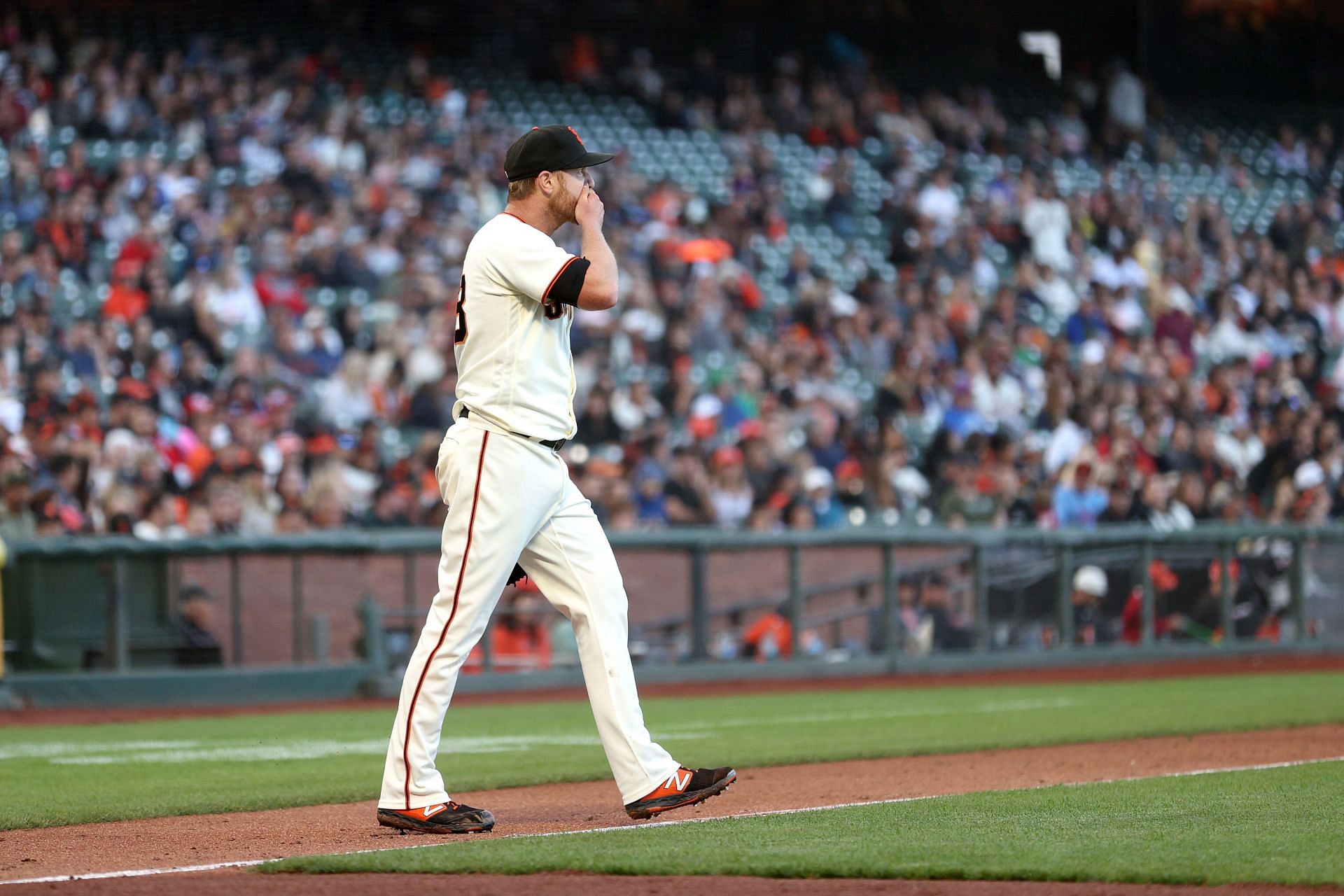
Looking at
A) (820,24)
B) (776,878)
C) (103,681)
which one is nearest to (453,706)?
(103,681)

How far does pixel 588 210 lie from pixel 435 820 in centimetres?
170

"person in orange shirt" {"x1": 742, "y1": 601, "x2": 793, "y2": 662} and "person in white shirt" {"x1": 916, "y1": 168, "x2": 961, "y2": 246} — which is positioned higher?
"person in white shirt" {"x1": 916, "y1": 168, "x2": 961, "y2": 246}

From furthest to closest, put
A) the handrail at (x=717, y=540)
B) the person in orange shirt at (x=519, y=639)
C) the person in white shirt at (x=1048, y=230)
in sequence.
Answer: the person in white shirt at (x=1048, y=230) < the person in orange shirt at (x=519, y=639) < the handrail at (x=717, y=540)

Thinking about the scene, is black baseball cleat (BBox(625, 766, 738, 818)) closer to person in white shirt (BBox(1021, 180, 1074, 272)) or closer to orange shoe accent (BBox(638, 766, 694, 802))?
orange shoe accent (BBox(638, 766, 694, 802))

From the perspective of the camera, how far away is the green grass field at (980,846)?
163 inches

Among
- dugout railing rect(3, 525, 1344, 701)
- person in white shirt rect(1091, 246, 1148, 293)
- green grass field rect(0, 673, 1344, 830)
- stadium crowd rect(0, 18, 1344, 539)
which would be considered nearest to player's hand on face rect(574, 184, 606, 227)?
green grass field rect(0, 673, 1344, 830)

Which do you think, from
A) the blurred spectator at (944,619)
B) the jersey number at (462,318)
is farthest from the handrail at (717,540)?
the jersey number at (462,318)

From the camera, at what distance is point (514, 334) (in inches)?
Answer: 200

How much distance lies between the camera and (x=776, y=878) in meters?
4.14

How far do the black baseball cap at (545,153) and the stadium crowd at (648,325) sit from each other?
772 cm

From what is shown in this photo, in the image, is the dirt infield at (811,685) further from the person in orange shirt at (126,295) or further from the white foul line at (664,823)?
the white foul line at (664,823)

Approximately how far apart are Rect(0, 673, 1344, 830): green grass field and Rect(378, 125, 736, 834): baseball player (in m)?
1.43

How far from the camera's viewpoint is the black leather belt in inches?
199

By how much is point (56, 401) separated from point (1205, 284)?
43.9 feet
